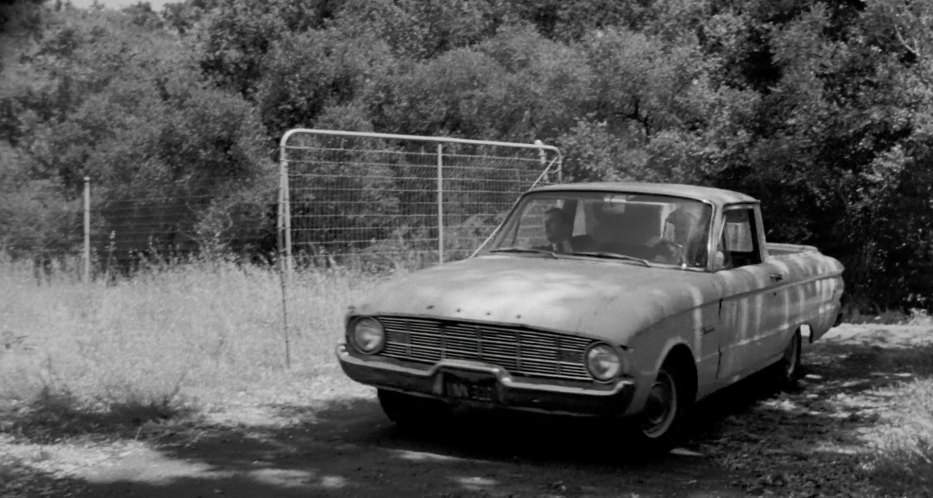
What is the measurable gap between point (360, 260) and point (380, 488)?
7952mm

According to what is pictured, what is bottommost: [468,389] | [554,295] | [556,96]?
[468,389]

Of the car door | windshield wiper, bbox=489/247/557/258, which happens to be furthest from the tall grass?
the car door

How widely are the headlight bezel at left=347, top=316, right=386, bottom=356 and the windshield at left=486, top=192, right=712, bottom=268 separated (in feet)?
4.87

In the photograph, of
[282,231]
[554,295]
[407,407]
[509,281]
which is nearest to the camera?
[554,295]

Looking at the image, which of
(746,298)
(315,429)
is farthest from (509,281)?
(746,298)

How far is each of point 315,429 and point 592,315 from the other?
2309 mm

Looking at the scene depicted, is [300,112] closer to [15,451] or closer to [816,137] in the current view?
[816,137]

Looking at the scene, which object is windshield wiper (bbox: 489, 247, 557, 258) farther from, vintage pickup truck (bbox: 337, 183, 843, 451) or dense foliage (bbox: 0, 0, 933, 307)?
dense foliage (bbox: 0, 0, 933, 307)

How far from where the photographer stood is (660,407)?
21.0 ft

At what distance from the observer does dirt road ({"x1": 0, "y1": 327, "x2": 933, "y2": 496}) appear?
18.6ft

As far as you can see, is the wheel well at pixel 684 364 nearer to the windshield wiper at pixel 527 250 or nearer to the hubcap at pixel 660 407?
the hubcap at pixel 660 407

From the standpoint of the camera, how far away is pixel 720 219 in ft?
24.4

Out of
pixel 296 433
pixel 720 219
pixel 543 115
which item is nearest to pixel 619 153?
pixel 543 115

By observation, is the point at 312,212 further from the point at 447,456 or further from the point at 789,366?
the point at 447,456
